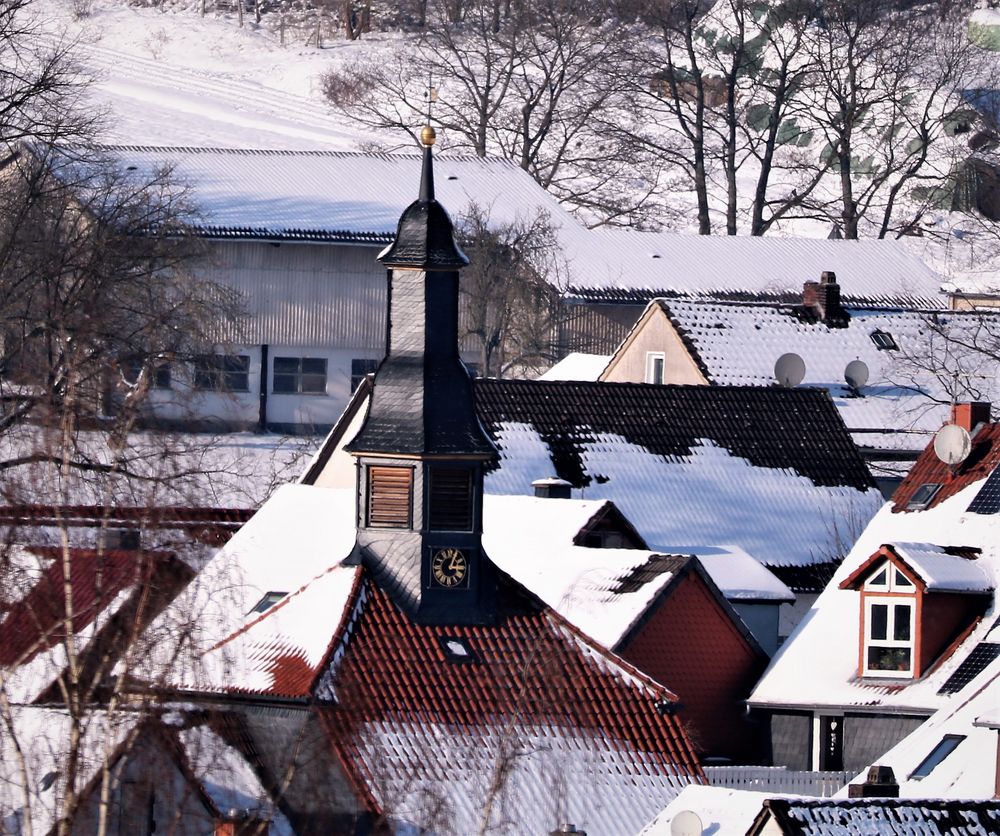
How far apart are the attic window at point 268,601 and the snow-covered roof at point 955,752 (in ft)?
19.9

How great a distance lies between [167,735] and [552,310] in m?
40.5

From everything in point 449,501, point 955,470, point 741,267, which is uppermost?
point 449,501

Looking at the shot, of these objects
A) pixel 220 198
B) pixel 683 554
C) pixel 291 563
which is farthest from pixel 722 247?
pixel 291 563

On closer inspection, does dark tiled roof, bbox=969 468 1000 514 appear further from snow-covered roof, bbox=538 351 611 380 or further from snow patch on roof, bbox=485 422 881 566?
snow-covered roof, bbox=538 351 611 380

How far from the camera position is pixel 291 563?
30469mm

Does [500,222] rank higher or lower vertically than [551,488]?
higher

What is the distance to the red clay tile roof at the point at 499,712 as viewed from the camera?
23016mm

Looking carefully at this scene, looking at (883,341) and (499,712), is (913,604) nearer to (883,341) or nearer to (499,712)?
(499,712)

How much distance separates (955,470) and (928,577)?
10.8 ft

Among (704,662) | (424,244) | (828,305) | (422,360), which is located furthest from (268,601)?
(828,305)

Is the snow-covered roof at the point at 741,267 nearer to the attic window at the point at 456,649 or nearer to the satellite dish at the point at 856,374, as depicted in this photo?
the satellite dish at the point at 856,374

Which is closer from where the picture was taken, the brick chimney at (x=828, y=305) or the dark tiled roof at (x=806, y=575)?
the dark tiled roof at (x=806, y=575)

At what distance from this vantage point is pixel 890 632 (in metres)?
30.6

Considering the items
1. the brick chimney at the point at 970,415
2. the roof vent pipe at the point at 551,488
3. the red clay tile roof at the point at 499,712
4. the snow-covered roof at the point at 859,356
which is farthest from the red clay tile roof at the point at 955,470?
the snow-covered roof at the point at 859,356
